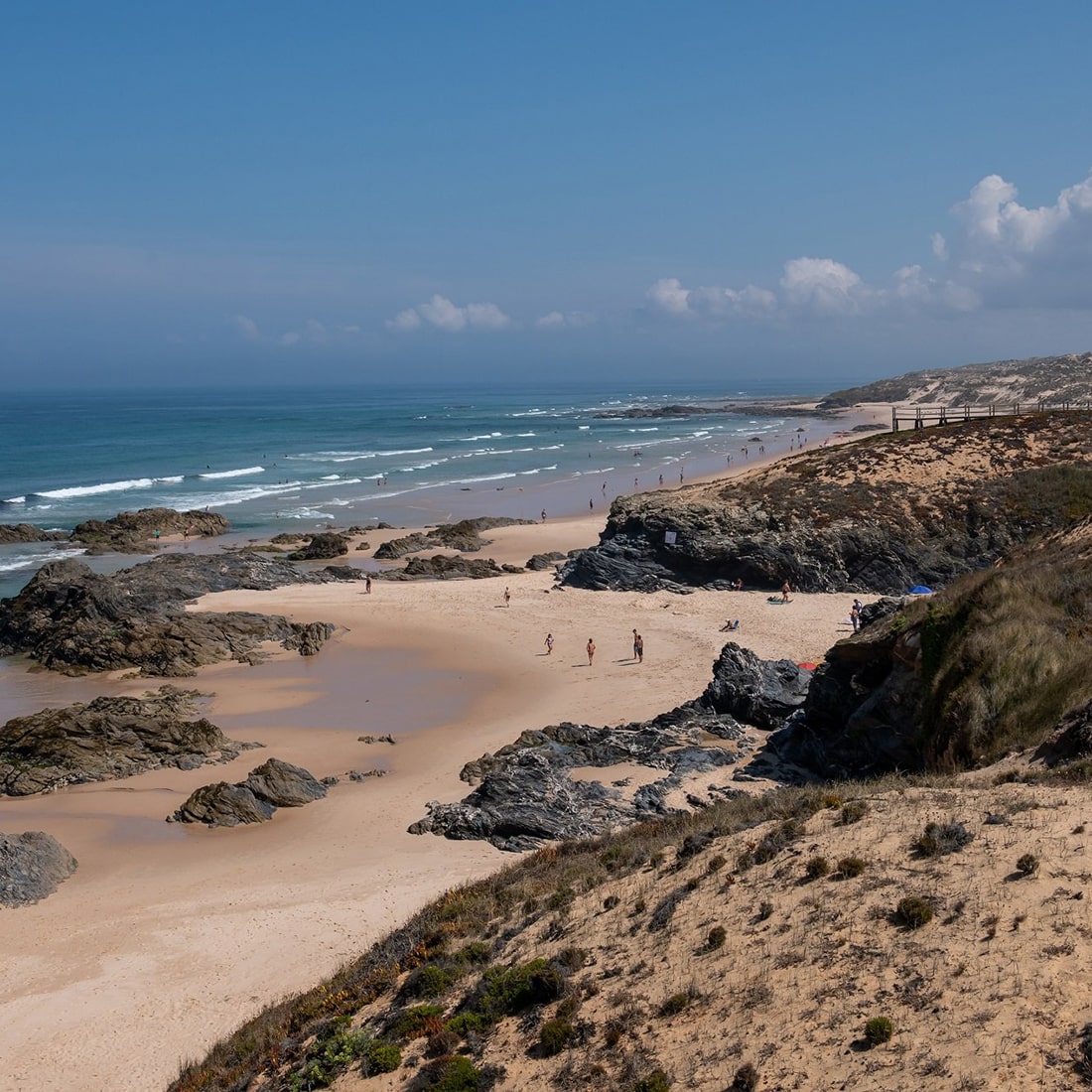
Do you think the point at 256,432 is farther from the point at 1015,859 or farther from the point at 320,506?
the point at 1015,859

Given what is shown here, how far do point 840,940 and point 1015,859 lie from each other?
1.80m

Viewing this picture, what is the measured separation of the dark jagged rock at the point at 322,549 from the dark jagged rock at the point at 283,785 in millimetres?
27416

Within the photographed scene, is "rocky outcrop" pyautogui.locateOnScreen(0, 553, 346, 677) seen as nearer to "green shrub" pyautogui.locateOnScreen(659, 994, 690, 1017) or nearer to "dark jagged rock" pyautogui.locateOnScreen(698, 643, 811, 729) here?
"dark jagged rock" pyautogui.locateOnScreen(698, 643, 811, 729)

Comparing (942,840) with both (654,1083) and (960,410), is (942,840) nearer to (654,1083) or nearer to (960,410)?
(654,1083)

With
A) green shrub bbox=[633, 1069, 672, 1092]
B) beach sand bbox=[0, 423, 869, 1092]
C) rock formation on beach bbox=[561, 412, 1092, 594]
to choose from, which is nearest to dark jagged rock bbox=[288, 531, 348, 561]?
beach sand bbox=[0, 423, 869, 1092]

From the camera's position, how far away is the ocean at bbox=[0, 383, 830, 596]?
2477 inches

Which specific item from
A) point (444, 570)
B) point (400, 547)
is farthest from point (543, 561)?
point (400, 547)

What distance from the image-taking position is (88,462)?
89.8 m

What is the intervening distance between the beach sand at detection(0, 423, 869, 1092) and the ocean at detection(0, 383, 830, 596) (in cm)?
1920

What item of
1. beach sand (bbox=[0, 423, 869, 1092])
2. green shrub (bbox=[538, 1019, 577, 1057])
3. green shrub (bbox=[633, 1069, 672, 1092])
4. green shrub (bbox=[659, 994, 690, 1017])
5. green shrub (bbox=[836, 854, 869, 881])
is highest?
green shrub (bbox=[836, 854, 869, 881])

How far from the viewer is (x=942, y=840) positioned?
9703mm

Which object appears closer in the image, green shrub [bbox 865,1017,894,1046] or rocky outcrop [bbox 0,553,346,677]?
green shrub [bbox 865,1017,894,1046]

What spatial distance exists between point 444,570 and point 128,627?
1466 cm

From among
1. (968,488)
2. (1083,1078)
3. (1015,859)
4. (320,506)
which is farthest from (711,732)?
(320,506)
